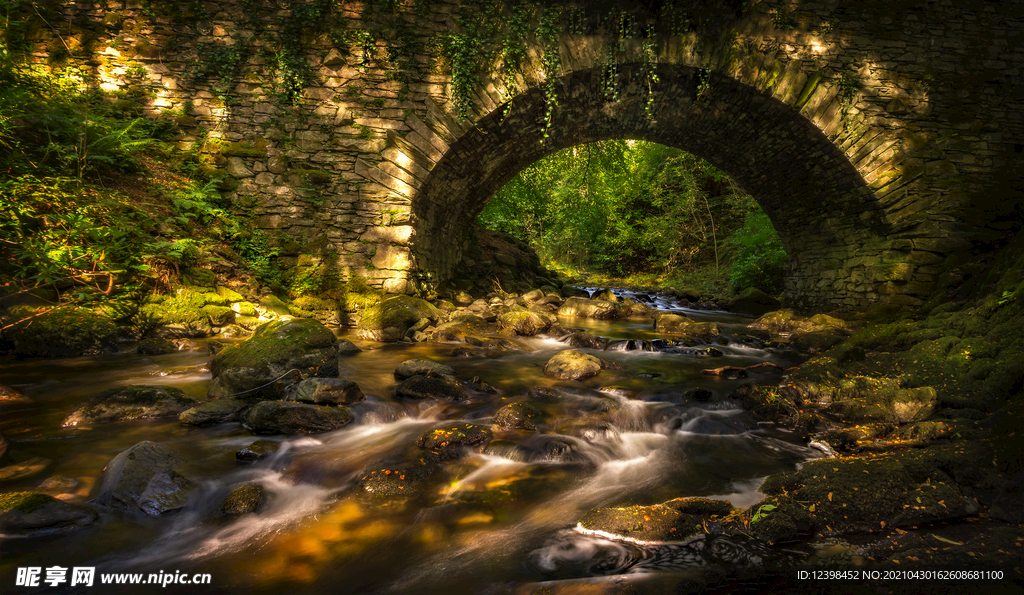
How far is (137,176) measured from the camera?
586cm

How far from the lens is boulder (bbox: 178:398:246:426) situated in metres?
2.88

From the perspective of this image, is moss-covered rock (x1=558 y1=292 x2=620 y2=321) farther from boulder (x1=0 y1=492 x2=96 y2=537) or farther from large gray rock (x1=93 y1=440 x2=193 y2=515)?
boulder (x1=0 y1=492 x2=96 y2=537)

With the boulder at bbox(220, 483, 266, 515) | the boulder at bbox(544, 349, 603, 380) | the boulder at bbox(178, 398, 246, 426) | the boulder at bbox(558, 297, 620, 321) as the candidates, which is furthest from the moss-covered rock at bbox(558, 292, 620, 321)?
the boulder at bbox(220, 483, 266, 515)

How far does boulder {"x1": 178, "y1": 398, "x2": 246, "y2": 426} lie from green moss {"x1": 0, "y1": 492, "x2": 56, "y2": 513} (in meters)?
1.03

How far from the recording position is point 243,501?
207 centimetres

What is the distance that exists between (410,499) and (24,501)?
1.74 meters

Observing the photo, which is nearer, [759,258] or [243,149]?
[243,149]

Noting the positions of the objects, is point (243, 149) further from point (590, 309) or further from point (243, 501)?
point (590, 309)

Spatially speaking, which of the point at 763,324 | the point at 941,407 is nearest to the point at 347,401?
the point at 941,407

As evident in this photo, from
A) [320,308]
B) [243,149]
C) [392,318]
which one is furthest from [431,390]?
[243,149]

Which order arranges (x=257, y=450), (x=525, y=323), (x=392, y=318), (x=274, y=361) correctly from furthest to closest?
(x=525, y=323) → (x=392, y=318) → (x=274, y=361) → (x=257, y=450)

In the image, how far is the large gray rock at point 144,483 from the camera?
6.45 ft

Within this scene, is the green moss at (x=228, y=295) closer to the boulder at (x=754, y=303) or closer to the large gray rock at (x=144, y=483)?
the large gray rock at (x=144, y=483)

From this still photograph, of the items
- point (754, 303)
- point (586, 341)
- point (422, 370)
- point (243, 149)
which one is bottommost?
point (422, 370)
